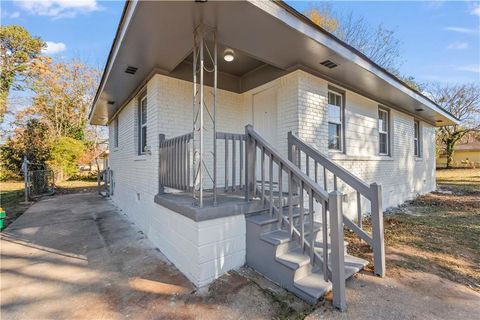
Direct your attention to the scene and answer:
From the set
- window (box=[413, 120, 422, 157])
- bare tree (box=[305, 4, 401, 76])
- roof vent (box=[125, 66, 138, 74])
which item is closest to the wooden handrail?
roof vent (box=[125, 66, 138, 74])

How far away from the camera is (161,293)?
2.70m

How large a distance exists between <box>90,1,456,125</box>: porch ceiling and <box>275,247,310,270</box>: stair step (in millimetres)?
2762

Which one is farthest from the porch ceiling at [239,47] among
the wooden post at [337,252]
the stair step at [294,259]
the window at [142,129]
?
the stair step at [294,259]

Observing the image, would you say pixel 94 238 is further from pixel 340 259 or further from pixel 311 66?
pixel 311 66

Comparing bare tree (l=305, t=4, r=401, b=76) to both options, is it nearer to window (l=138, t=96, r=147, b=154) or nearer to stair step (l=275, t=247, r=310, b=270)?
window (l=138, t=96, r=147, b=154)

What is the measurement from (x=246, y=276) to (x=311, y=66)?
3631mm

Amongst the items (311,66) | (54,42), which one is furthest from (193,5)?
(54,42)

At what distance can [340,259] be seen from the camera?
2238 mm

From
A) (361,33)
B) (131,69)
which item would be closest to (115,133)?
(131,69)

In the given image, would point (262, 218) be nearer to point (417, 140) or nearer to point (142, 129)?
point (142, 129)

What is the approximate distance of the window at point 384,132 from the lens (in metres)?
7.02

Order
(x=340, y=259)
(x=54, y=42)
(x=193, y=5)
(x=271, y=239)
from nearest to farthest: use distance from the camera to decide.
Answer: (x=340, y=259) < (x=193, y=5) < (x=271, y=239) < (x=54, y=42)

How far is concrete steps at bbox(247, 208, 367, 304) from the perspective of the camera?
251cm

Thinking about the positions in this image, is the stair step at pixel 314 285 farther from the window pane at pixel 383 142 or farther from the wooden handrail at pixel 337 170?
the window pane at pixel 383 142
